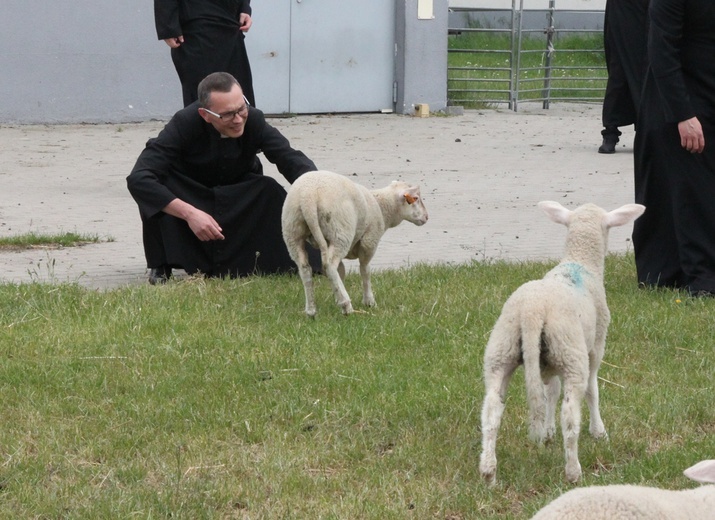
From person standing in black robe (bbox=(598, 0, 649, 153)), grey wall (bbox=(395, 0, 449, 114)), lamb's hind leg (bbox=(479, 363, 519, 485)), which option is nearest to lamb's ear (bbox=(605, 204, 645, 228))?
lamb's hind leg (bbox=(479, 363, 519, 485))

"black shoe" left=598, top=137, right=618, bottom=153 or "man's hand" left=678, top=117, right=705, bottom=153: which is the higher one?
"man's hand" left=678, top=117, right=705, bottom=153

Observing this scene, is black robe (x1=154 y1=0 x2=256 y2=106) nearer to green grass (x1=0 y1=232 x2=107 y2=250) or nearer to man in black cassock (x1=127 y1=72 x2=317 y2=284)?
green grass (x1=0 y1=232 x2=107 y2=250)

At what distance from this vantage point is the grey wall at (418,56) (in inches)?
680

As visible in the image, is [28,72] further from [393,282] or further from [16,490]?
[16,490]

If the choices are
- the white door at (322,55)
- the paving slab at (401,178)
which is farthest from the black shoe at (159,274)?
the white door at (322,55)

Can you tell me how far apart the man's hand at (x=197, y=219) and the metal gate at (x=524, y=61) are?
35.3 ft

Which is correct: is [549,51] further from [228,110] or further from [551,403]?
[551,403]

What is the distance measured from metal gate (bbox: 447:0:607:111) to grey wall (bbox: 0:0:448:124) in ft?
13.8

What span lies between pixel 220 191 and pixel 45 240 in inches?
70.6

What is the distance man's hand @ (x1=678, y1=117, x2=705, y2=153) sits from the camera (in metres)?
6.83

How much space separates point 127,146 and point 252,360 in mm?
8729

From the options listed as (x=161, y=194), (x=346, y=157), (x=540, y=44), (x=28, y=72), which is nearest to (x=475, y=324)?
(x=161, y=194)

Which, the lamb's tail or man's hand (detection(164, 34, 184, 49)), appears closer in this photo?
the lamb's tail

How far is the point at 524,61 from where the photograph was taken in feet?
84.2
